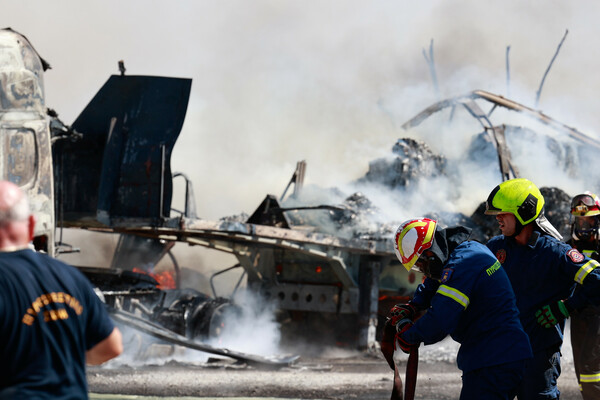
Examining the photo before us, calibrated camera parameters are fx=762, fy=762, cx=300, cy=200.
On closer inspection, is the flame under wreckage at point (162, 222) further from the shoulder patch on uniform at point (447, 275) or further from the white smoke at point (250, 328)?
the shoulder patch on uniform at point (447, 275)

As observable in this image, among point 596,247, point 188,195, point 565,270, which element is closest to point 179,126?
point 188,195

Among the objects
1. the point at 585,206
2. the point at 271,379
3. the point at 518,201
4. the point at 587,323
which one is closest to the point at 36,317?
the point at 518,201

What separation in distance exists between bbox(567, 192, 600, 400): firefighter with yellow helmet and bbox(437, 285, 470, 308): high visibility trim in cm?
180

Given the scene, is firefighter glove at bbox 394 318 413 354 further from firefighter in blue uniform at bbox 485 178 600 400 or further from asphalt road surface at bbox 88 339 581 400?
asphalt road surface at bbox 88 339 581 400

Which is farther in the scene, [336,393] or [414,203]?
[414,203]

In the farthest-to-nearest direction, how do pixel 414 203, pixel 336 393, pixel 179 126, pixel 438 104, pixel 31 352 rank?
pixel 438 104 → pixel 414 203 → pixel 179 126 → pixel 336 393 → pixel 31 352

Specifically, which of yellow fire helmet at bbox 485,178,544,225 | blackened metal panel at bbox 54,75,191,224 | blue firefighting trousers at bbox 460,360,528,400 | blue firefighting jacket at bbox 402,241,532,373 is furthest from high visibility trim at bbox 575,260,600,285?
blackened metal panel at bbox 54,75,191,224

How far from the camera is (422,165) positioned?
51.4ft

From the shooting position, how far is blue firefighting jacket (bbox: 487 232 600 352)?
4.57 meters

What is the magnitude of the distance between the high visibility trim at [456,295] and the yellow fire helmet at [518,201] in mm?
999

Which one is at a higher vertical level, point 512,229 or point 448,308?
point 512,229

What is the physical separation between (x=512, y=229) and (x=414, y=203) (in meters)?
9.99

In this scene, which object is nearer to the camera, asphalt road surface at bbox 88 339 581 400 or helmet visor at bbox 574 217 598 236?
helmet visor at bbox 574 217 598 236

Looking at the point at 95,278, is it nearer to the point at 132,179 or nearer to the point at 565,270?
the point at 132,179
